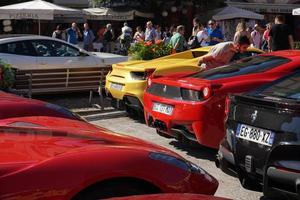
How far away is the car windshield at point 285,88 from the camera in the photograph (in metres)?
4.96

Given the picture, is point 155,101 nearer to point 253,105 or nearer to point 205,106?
point 205,106

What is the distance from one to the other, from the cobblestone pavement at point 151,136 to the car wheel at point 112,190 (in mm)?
2256

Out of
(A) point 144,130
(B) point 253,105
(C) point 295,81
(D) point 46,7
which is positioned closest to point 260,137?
(B) point 253,105

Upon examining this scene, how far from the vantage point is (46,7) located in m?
20.0

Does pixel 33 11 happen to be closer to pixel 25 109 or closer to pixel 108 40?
pixel 108 40

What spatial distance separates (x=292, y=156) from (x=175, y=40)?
948 centimetres

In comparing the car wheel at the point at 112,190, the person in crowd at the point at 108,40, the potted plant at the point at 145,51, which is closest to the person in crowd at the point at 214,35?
the potted plant at the point at 145,51

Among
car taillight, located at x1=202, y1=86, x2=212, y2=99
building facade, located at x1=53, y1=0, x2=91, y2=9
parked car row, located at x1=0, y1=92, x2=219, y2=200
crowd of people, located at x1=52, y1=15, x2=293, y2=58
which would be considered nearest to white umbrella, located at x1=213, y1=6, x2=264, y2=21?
crowd of people, located at x1=52, y1=15, x2=293, y2=58

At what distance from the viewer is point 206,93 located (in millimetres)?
6539

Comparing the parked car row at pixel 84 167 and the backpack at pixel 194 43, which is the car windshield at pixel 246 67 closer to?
the parked car row at pixel 84 167

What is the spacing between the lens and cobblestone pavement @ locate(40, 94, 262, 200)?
5.82 m

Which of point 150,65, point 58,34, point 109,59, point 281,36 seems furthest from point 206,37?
point 58,34

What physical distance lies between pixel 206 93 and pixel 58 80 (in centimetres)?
524

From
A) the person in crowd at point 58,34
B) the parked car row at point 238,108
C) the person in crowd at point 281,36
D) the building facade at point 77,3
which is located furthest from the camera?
the building facade at point 77,3
